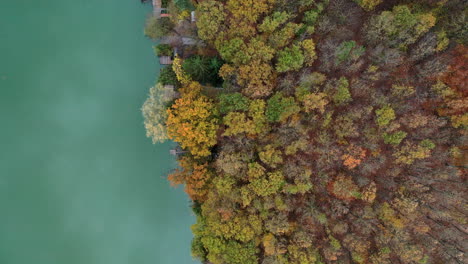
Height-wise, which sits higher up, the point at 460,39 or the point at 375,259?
the point at 460,39

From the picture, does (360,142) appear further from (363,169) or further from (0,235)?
(0,235)

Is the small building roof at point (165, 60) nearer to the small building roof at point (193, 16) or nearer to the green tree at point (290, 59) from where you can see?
the small building roof at point (193, 16)

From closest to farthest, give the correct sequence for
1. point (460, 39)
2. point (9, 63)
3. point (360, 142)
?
point (460, 39), point (360, 142), point (9, 63)

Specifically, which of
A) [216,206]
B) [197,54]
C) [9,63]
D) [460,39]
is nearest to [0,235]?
[9,63]

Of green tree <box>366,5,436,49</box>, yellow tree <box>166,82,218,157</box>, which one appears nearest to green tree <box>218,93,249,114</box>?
yellow tree <box>166,82,218,157</box>

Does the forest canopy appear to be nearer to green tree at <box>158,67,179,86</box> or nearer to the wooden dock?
green tree at <box>158,67,179,86</box>

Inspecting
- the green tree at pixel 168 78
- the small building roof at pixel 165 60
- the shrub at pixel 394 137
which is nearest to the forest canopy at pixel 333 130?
the shrub at pixel 394 137

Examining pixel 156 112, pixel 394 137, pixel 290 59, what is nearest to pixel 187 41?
pixel 156 112

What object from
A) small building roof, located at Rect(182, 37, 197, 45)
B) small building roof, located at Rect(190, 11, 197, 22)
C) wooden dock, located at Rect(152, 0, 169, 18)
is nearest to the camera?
small building roof, located at Rect(190, 11, 197, 22)

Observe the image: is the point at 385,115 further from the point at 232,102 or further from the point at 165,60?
the point at 165,60
